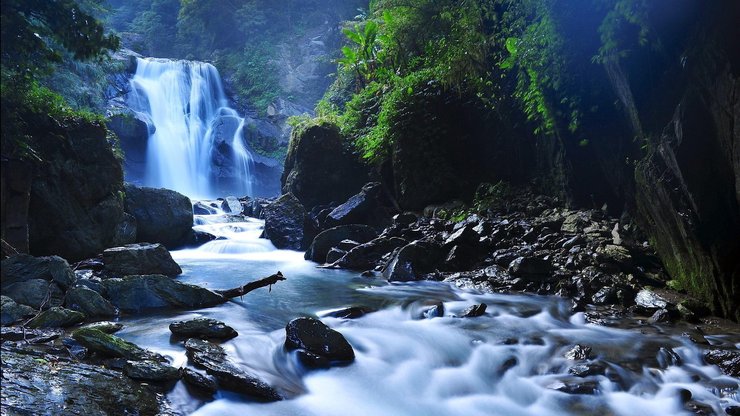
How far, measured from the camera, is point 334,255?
38.1ft

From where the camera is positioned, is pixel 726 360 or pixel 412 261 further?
pixel 412 261

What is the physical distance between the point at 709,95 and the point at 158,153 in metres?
27.5

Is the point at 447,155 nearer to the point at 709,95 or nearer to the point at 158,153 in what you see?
the point at 709,95

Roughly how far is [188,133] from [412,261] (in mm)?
23788

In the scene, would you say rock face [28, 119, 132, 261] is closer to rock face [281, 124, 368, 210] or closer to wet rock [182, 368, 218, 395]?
rock face [281, 124, 368, 210]

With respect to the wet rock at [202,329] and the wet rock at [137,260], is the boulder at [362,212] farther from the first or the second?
the wet rock at [202,329]

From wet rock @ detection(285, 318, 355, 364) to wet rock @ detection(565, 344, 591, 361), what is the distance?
2.42 meters

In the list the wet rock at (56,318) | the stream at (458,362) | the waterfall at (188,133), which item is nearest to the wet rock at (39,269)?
the wet rock at (56,318)

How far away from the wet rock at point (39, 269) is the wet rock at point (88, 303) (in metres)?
0.57

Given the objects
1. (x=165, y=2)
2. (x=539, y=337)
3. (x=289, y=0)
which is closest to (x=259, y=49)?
(x=289, y=0)

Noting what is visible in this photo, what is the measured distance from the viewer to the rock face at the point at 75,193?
31.2 feet

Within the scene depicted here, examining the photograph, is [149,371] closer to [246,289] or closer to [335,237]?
[246,289]

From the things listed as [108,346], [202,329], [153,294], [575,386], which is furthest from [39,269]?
[575,386]

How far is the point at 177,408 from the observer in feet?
13.0
